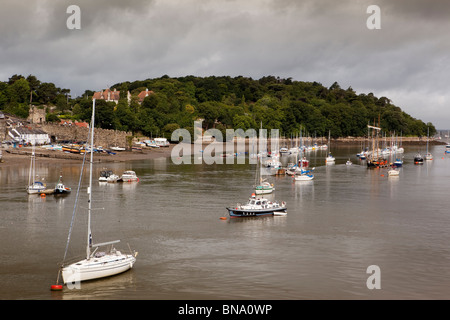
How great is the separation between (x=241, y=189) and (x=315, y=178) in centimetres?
2202

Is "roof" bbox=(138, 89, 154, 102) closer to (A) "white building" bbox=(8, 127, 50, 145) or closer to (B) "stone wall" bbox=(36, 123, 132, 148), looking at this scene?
(B) "stone wall" bbox=(36, 123, 132, 148)

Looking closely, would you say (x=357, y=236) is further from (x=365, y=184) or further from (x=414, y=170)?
(x=414, y=170)

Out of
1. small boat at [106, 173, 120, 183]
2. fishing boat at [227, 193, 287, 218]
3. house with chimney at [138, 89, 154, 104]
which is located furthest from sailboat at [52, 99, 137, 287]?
house with chimney at [138, 89, 154, 104]

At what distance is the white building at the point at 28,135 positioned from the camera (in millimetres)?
114375

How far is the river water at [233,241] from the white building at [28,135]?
4253 centimetres

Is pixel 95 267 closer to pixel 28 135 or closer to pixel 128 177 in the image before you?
pixel 128 177

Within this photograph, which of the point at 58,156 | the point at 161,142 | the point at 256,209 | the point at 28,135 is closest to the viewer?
the point at 256,209

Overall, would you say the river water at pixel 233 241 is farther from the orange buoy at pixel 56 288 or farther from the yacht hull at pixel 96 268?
the yacht hull at pixel 96 268

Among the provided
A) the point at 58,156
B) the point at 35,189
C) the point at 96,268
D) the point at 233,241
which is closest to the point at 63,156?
the point at 58,156

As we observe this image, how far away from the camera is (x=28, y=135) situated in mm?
116312

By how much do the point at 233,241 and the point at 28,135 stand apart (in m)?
88.8

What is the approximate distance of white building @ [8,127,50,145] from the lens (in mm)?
114375

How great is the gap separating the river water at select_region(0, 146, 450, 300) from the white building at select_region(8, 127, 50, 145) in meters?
42.5

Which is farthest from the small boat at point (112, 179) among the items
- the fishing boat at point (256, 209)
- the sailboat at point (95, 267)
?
the sailboat at point (95, 267)
